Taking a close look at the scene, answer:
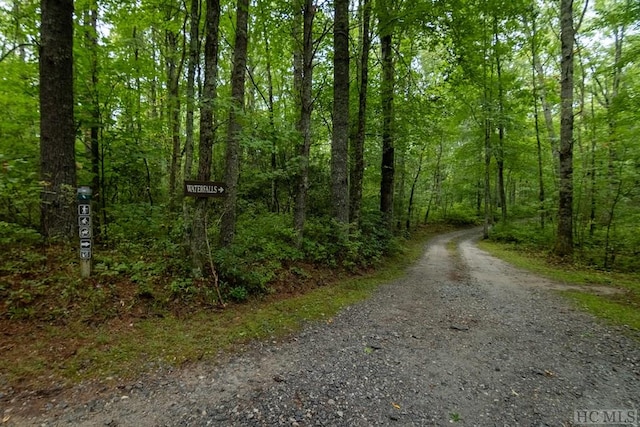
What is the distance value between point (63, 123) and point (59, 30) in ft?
5.09

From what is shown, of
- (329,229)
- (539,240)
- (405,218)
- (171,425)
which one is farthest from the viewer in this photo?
(405,218)

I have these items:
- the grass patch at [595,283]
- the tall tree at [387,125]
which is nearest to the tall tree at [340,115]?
the tall tree at [387,125]

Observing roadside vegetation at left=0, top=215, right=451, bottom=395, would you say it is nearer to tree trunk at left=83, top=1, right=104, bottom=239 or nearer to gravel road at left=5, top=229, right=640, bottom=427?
gravel road at left=5, top=229, right=640, bottom=427

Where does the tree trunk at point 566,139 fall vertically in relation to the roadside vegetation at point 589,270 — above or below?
above

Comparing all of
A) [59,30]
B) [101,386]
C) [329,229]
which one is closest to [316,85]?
[329,229]

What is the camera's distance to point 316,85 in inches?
493

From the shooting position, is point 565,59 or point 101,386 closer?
point 101,386

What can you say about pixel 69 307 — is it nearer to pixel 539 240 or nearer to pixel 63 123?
pixel 63 123

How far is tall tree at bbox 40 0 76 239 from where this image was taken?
500 cm

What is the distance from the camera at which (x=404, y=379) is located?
328 cm

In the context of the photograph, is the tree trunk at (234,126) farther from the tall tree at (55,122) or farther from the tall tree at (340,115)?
the tall tree at (340,115)

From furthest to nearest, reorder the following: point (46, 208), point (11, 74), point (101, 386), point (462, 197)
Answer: point (462, 197) < point (11, 74) < point (46, 208) < point (101, 386)

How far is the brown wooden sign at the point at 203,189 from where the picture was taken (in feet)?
15.9

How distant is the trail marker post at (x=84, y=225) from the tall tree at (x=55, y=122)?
0.95 m
